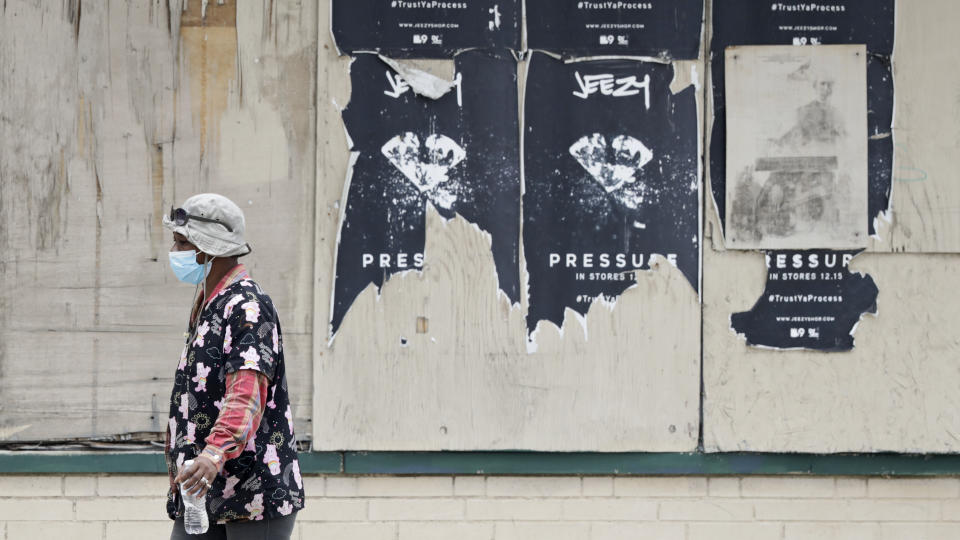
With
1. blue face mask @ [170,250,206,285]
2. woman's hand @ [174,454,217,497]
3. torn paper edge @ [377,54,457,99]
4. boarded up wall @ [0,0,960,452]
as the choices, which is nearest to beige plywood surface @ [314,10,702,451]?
boarded up wall @ [0,0,960,452]

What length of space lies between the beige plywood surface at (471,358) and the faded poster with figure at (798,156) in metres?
0.49

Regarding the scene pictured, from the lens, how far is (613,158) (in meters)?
4.92

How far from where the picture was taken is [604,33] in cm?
495

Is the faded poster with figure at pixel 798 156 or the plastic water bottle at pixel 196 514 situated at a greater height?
the faded poster with figure at pixel 798 156

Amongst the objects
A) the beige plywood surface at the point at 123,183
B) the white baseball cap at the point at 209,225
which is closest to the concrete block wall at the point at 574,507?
the beige plywood surface at the point at 123,183

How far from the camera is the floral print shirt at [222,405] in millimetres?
3285

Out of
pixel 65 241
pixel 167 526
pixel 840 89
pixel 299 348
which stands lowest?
pixel 167 526

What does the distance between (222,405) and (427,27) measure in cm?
228

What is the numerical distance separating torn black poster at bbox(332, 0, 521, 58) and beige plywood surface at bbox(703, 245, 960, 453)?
1441 mm

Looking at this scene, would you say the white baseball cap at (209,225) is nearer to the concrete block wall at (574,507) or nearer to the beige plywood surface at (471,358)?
the beige plywood surface at (471,358)

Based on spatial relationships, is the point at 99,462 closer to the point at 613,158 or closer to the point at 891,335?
the point at 613,158

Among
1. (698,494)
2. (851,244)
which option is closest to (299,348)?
(698,494)

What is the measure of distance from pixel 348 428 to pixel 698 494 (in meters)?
1.59

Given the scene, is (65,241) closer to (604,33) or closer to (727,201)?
(604,33)
